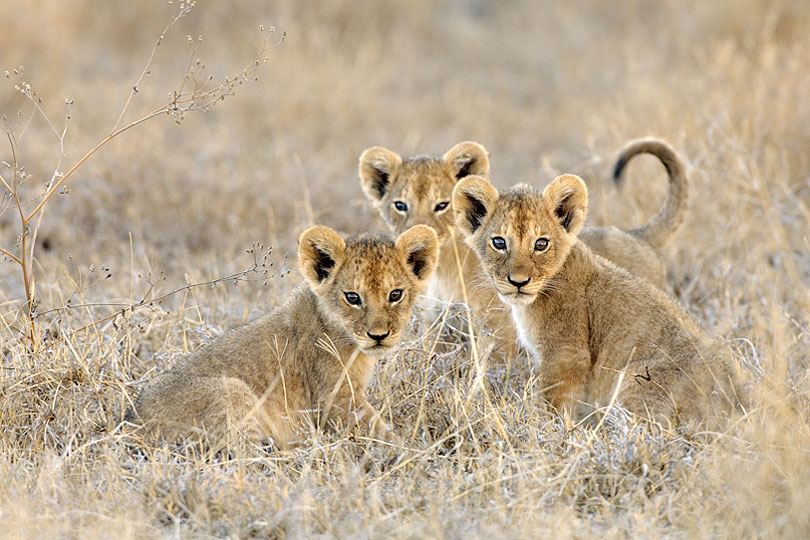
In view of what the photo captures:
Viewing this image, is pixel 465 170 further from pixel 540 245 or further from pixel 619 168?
pixel 540 245

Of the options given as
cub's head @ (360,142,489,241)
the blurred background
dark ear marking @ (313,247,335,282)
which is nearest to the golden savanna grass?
the blurred background

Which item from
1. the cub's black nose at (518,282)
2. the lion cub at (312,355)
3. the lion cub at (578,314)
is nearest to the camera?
the lion cub at (312,355)

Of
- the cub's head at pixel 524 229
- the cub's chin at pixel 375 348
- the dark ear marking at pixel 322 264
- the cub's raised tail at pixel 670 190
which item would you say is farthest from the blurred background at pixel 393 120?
the cub's chin at pixel 375 348

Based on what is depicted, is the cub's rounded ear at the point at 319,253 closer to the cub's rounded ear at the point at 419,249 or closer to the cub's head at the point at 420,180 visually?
the cub's rounded ear at the point at 419,249

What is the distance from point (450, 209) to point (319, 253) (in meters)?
1.30

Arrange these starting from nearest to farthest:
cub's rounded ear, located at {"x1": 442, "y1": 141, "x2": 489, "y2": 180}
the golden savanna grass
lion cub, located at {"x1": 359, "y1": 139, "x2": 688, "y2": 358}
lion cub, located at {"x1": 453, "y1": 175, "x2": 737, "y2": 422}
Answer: the golden savanna grass < lion cub, located at {"x1": 453, "y1": 175, "x2": 737, "y2": 422} < lion cub, located at {"x1": 359, "y1": 139, "x2": 688, "y2": 358} < cub's rounded ear, located at {"x1": 442, "y1": 141, "x2": 489, "y2": 180}

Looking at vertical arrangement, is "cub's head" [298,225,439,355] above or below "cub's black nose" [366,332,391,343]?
above

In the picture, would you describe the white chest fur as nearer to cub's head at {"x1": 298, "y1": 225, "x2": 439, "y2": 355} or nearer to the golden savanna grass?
the golden savanna grass

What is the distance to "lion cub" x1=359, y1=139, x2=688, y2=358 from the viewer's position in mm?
5457

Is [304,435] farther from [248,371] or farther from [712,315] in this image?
[712,315]

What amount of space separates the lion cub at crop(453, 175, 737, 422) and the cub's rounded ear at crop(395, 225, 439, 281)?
0.31m

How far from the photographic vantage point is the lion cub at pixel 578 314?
431cm

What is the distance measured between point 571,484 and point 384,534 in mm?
802

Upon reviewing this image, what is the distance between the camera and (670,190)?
5984 millimetres
